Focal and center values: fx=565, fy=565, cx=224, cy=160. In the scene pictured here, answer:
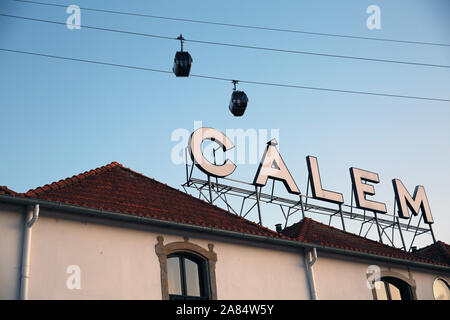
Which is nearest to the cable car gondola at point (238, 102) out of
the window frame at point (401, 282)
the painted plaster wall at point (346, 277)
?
the painted plaster wall at point (346, 277)

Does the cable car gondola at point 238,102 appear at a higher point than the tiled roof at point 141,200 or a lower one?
higher

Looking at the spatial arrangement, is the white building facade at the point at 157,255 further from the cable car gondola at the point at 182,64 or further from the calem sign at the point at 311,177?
the calem sign at the point at 311,177

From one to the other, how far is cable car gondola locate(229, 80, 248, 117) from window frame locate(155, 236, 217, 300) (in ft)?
19.5

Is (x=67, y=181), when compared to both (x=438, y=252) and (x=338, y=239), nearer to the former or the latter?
(x=338, y=239)

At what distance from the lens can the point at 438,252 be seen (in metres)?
21.2

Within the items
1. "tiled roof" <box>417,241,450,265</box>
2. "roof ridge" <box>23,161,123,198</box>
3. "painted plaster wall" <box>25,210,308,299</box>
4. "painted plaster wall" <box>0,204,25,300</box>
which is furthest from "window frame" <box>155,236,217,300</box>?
"tiled roof" <box>417,241,450,265</box>

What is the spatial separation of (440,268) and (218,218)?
766cm

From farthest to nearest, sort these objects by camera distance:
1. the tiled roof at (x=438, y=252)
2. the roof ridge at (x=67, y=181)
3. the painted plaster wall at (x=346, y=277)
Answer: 1. the tiled roof at (x=438, y=252)
2. the painted plaster wall at (x=346, y=277)
3. the roof ridge at (x=67, y=181)

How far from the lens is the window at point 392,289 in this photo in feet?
55.3

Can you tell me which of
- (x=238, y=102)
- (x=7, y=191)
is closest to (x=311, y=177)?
(x=238, y=102)

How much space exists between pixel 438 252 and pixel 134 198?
12.5m

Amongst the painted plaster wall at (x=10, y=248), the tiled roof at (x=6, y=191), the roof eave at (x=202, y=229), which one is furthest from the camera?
the roof eave at (x=202, y=229)

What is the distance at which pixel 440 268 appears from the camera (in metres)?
18.0

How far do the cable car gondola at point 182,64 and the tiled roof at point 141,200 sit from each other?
3250 mm
